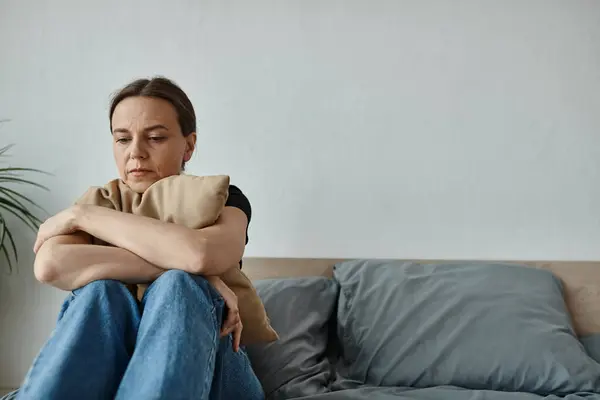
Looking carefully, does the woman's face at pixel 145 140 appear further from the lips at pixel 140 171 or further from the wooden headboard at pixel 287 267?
the wooden headboard at pixel 287 267

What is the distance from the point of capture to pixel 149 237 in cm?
111

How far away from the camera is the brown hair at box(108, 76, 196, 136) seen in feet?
4.65

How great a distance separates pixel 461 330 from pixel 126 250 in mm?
937

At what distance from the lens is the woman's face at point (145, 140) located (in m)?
1.38

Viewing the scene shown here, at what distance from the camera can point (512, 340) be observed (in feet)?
5.14

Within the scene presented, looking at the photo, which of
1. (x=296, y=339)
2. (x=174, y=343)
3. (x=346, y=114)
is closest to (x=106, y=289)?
(x=174, y=343)

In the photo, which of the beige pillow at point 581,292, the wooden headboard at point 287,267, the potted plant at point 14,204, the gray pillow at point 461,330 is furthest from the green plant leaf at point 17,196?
the beige pillow at point 581,292

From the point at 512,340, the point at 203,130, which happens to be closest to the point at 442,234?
the point at 512,340

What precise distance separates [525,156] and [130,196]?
1322 mm


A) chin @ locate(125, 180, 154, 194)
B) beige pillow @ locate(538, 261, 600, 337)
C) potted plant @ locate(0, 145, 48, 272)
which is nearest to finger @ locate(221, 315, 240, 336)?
chin @ locate(125, 180, 154, 194)

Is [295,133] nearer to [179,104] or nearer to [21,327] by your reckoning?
[179,104]

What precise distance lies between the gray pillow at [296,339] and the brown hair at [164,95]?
57 cm

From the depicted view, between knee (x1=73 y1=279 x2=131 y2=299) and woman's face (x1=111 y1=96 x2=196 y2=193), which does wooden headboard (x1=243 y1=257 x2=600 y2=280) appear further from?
Result: knee (x1=73 y1=279 x2=131 y2=299)

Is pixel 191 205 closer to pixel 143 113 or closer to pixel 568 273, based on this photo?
pixel 143 113
